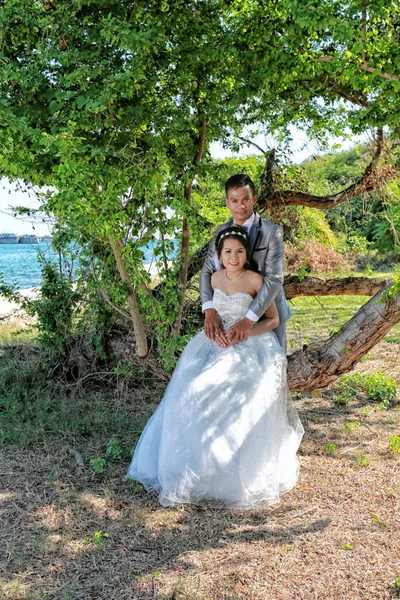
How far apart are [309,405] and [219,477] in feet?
9.37

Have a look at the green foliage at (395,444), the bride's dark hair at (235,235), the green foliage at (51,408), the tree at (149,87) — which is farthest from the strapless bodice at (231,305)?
the green foliage at (395,444)

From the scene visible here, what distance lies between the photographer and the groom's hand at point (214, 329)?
450 cm

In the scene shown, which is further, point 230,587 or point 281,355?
point 281,355

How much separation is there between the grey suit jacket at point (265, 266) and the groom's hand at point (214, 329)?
0.14 m

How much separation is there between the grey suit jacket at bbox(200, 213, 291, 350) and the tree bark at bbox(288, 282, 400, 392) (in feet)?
3.81

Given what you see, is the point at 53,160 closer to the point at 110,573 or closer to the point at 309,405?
the point at 110,573

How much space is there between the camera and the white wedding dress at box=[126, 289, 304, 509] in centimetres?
411

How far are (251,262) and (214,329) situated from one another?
58cm

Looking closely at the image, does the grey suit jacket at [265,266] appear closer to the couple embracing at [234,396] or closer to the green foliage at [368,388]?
the couple embracing at [234,396]

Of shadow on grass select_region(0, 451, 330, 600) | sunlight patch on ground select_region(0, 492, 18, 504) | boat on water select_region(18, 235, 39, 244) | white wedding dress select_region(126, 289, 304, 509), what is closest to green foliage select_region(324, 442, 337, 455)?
white wedding dress select_region(126, 289, 304, 509)

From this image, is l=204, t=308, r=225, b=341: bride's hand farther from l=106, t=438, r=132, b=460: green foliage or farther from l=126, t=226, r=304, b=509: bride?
l=106, t=438, r=132, b=460: green foliage

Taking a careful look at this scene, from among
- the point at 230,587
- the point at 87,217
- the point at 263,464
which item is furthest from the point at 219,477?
the point at 87,217

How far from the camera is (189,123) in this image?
5285 millimetres

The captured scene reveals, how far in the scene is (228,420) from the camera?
4184 millimetres
